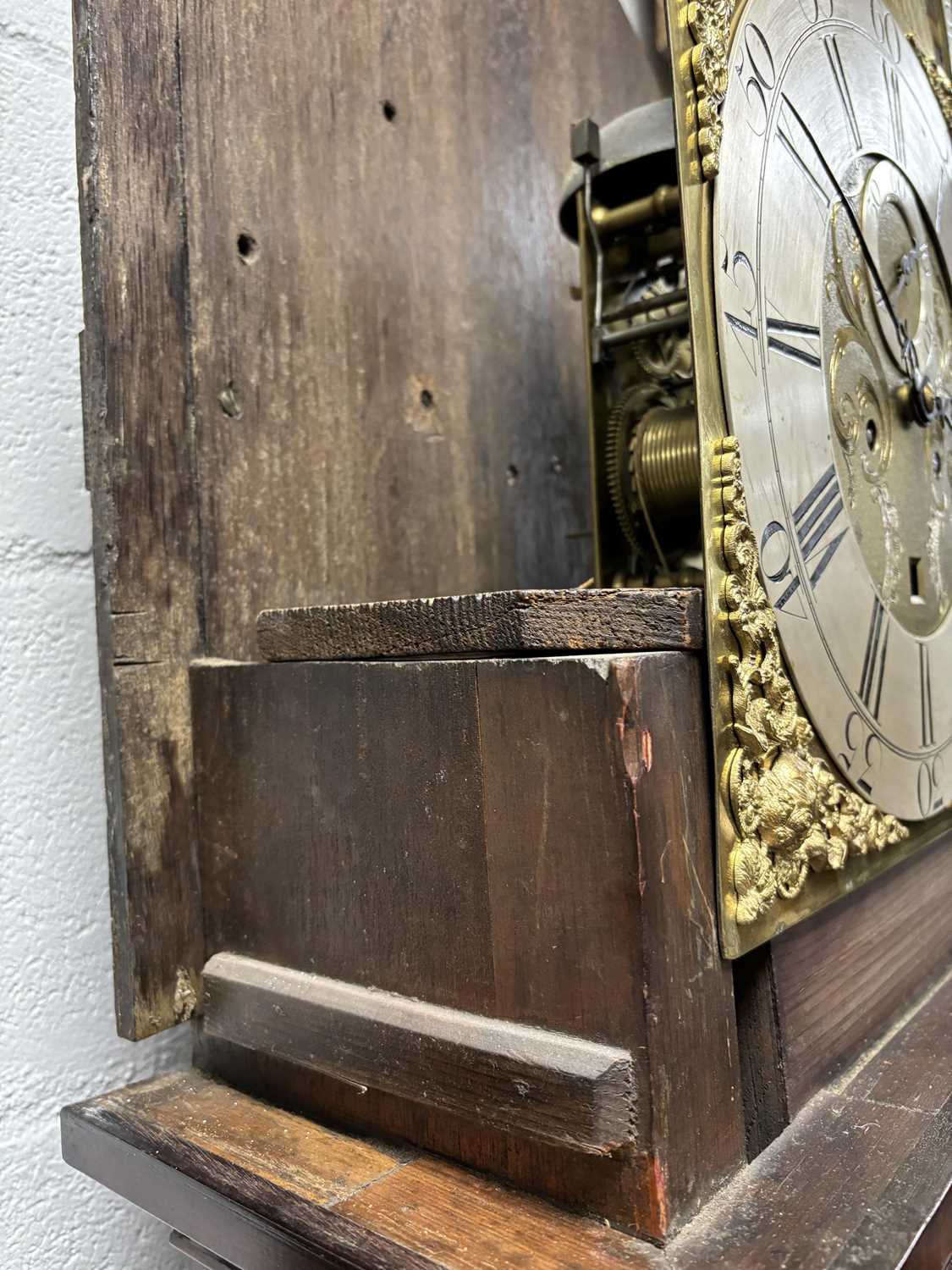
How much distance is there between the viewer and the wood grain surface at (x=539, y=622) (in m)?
0.51

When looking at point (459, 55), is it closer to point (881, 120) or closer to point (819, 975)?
point (881, 120)

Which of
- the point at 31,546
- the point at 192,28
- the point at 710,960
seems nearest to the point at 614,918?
the point at 710,960

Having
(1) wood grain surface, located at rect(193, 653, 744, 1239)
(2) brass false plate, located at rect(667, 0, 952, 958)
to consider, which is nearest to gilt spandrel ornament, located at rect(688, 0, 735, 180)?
(2) brass false plate, located at rect(667, 0, 952, 958)

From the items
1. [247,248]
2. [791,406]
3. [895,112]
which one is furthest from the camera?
[895,112]

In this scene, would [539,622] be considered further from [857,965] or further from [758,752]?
[857,965]

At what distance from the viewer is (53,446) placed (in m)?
0.78

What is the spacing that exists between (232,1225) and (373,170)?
780mm

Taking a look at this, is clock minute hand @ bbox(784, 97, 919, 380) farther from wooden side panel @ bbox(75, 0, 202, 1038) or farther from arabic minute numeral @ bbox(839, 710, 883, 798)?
wooden side panel @ bbox(75, 0, 202, 1038)

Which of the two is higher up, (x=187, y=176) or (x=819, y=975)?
(x=187, y=176)

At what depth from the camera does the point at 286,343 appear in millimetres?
773

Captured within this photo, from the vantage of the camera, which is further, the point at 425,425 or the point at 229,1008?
the point at 425,425

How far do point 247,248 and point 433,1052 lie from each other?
22.3 inches

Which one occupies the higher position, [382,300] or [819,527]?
[382,300]

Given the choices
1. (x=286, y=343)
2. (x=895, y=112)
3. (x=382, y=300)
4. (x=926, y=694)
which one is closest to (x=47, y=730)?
(x=286, y=343)
